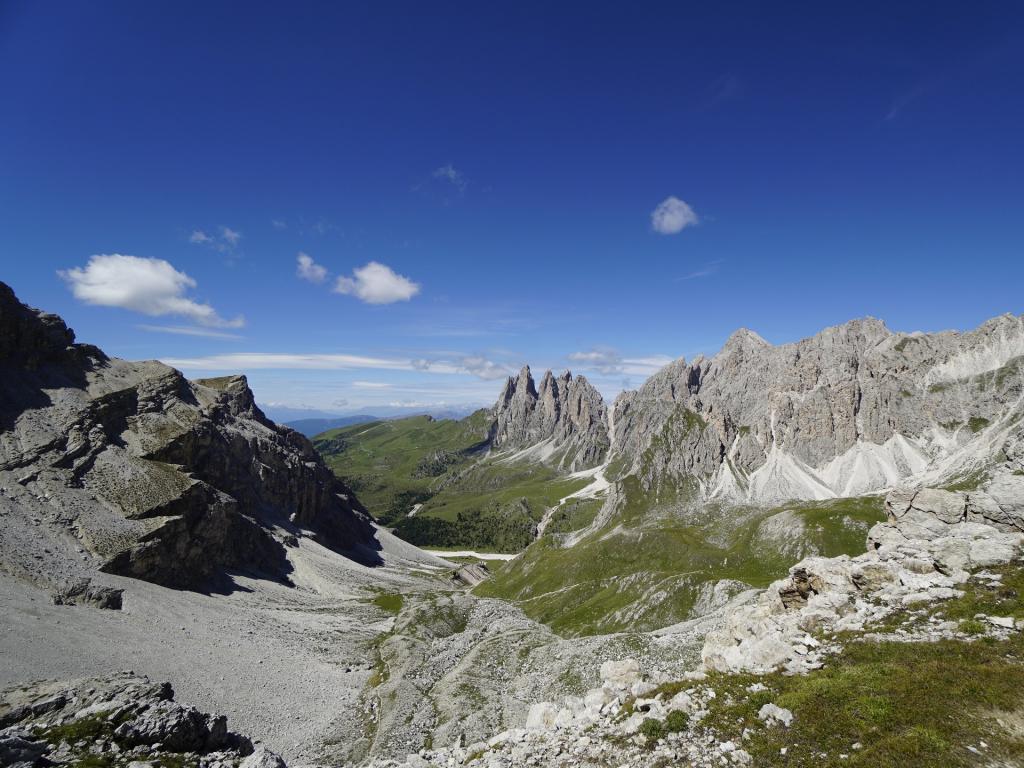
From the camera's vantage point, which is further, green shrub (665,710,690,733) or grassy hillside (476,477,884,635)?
grassy hillside (476,477,884,635)

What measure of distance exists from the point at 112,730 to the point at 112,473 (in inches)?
4513

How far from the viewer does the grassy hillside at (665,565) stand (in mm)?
105750

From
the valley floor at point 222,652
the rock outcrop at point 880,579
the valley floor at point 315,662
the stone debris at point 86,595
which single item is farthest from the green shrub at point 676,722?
the stone debris at point 86,595

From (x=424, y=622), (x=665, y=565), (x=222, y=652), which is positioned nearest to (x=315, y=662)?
(x=222, y=652)

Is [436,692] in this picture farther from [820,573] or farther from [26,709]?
[820,573]

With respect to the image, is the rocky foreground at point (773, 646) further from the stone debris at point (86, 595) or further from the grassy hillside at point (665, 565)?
the stone debris at point (86, 595)

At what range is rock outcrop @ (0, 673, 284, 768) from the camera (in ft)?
82.0

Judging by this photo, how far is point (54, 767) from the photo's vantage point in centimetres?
2381

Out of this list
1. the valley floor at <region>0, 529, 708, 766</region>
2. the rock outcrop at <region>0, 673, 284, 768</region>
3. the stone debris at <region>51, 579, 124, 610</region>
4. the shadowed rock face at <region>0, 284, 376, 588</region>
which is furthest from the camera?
the shadowed rock face at <region>0, 284, 376, 588</region>

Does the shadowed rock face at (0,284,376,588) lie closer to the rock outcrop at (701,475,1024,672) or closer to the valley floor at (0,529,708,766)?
the valley floor at (0,529,708,766)

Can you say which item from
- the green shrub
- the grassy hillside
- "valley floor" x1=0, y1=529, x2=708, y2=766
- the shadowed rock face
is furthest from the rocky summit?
the grassy hillside

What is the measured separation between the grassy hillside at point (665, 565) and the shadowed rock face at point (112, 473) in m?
82.8

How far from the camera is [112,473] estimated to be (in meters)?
115

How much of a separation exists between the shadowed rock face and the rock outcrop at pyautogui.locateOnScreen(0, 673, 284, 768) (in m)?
72.9
